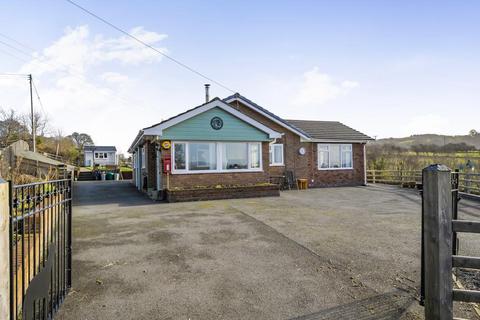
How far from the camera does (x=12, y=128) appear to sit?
40156 mm

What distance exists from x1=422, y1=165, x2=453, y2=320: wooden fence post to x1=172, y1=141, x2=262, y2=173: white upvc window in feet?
35.9

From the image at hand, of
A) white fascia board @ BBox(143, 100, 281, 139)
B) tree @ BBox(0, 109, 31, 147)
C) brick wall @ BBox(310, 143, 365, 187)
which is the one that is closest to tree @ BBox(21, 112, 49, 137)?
tree @ BBox(0, 109, 31, 147)

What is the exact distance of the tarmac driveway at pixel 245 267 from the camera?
11.0 ft

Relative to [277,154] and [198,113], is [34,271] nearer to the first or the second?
[198,113]

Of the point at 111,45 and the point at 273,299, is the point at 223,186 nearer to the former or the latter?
the point at 111,45

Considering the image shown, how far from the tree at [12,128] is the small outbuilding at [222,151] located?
30781 millimetres

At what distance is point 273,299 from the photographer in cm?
355

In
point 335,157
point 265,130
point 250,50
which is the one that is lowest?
point 335,157

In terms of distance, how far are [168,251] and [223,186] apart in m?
7.85

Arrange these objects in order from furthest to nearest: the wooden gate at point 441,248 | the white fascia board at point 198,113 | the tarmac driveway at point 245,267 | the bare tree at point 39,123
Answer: the bare tree at point 39,123
the white fascia board at point 198,113
the tarmac driveway at point 245,267
the wooden gate at point 441,248

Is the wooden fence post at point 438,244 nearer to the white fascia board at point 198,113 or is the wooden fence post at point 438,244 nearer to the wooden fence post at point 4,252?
the wooden fence post at point 4,252

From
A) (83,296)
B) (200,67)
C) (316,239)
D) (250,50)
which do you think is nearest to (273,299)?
(83,296)

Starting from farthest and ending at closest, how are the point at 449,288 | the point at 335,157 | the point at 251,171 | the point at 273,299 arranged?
the point at 335,157 → the point at 251,171 → the point at 273,299 → the point at 449,288

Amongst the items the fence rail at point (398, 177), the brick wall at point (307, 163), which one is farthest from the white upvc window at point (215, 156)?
the fence rail at point (398, 177)
